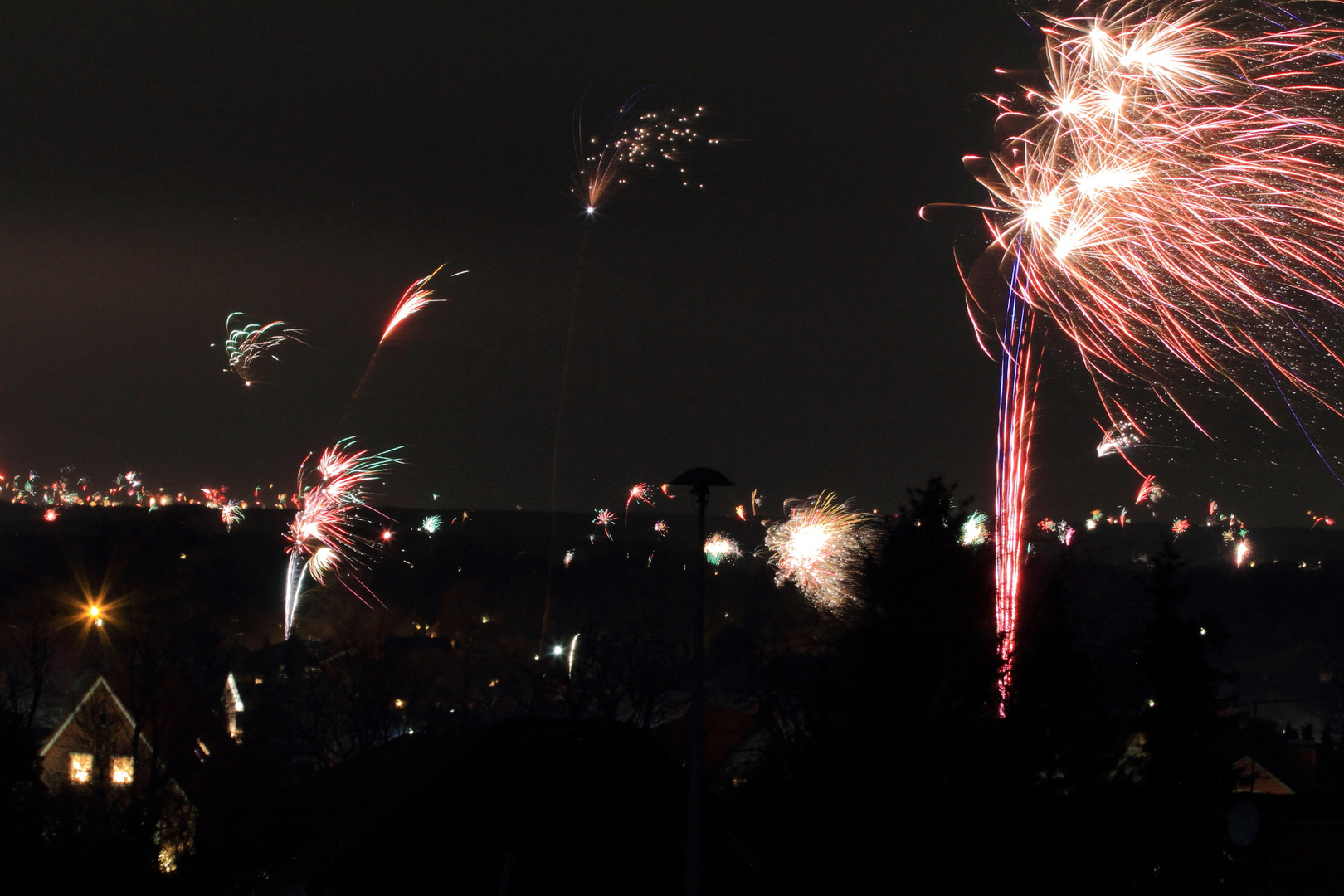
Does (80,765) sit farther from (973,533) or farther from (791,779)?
(973,533)

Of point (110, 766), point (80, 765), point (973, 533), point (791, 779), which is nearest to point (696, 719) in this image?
point (791, 779)

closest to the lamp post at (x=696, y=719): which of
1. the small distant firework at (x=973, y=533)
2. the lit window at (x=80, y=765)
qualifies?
the small distant firework at (x=973, y=533)

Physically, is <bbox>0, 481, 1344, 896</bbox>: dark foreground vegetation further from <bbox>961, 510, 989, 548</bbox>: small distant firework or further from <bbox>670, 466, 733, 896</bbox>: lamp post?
<bbox>670, 466, 733, 896</bbox>: lamp post

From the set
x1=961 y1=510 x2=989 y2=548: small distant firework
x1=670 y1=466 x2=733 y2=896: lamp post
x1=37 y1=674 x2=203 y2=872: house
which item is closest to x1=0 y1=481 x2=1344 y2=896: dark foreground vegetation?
x1=37 y1=674 x2=203 y2=872: house

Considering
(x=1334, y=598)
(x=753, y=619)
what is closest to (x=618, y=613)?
(x=753, y=619)

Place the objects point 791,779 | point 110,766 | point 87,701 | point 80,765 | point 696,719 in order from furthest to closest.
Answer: point 80,765 < point 87,701 < point 110,766 < point 791,779 < point 696,719

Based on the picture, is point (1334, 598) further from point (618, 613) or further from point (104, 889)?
point (104, 889)

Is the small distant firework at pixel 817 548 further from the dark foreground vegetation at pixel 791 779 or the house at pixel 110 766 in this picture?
Result: the house at pixel 110 766
